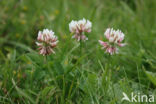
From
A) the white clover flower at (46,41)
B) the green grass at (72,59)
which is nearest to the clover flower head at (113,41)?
the green grass at (72,59)

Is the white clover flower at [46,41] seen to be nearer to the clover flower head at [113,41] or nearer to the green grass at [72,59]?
the green grass at [72,59]

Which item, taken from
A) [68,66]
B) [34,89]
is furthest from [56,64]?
[34,89]

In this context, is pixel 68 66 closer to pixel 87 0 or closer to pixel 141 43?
pixel 141 43

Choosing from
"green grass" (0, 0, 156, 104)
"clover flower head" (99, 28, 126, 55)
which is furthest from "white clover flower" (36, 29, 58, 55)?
"clover flower head" (99, 28, 126, 55)

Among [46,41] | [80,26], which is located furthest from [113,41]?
[46,41]

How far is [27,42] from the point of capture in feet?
8.36

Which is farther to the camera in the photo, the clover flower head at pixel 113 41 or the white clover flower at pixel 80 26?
the white clover flower at pixel 80 26

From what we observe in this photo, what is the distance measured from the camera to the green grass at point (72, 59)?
1452mm

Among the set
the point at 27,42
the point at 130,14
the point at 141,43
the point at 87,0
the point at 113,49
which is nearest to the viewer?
the point at 113,49

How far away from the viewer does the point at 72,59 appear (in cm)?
196

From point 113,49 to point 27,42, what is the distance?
1.38m

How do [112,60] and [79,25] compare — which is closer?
[79,25]

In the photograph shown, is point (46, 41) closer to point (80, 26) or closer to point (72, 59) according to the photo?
point (80, 26)

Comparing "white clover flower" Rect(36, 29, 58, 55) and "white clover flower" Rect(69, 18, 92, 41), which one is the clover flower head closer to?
"white clover flower" Rect(69, 18, 92, 41)
